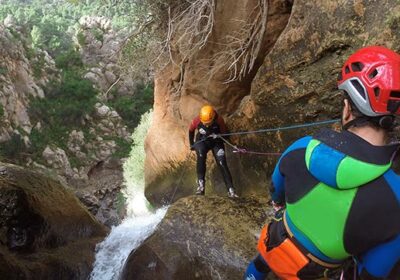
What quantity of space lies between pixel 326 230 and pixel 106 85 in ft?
205

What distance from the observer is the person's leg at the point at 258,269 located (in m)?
2.61

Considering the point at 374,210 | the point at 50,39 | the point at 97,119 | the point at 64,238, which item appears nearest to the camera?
the point at 374,210

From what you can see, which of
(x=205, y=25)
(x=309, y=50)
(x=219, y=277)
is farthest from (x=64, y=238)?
(x=309, y=50)

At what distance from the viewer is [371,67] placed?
2.06 m

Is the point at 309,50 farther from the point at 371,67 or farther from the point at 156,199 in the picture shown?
the point at 156,199

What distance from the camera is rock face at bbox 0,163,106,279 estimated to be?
6484mm

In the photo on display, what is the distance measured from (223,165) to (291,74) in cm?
208

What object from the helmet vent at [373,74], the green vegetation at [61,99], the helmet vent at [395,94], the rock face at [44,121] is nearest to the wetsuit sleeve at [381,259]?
the helmet vent at [395,94]

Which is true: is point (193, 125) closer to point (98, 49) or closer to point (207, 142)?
point (207, 142)

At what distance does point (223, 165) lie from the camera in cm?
744

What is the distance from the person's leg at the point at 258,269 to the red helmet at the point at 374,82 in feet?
3.70

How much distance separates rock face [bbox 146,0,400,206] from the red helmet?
3.25 m

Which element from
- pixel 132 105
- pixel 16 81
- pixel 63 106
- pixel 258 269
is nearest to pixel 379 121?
pixel 258 269

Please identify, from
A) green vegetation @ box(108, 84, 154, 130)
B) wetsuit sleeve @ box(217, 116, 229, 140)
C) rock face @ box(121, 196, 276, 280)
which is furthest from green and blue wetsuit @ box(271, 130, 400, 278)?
green vegetation @ box(108, 84, 154, 130)
